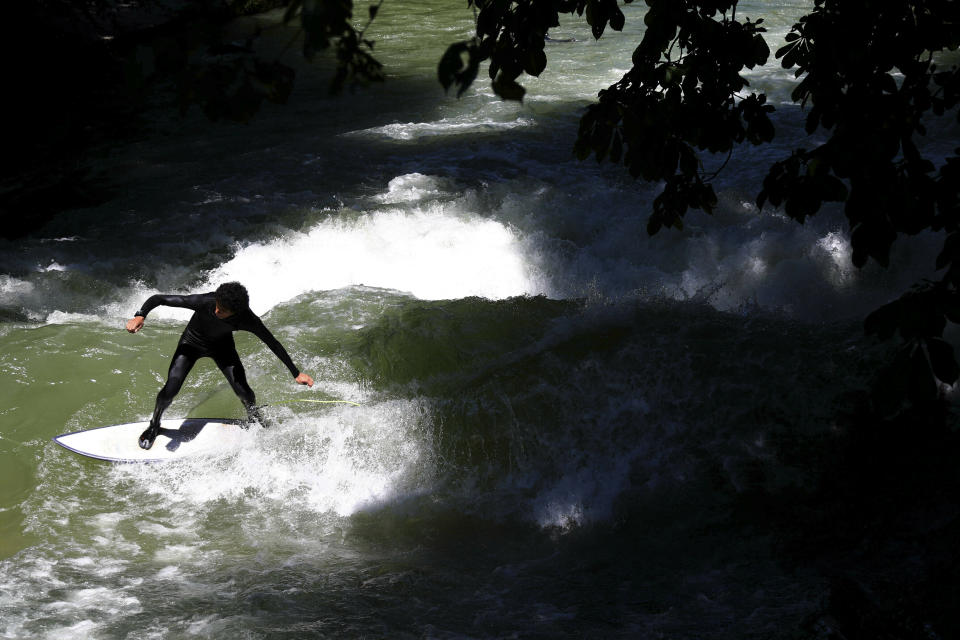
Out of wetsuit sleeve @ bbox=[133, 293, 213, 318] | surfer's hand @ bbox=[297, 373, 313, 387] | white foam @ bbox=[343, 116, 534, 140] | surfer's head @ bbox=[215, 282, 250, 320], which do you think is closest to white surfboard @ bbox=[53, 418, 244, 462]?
surfer's hand @ bbox=[297, 373, 313, 387]

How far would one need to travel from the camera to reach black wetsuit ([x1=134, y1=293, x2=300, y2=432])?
5324mm

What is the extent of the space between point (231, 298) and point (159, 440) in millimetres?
1335

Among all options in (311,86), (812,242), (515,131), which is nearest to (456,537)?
(812,242)

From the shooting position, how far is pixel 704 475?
16.8 feet

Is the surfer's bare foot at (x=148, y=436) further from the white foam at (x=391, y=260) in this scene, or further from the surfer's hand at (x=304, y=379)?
the white foam at (x=391, y=260)

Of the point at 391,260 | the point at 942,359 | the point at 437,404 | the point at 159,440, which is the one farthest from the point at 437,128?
the point at 942,359

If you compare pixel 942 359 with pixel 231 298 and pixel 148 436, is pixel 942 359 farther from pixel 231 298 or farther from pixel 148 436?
pixel 148 436

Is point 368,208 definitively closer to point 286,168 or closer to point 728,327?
point 286,168

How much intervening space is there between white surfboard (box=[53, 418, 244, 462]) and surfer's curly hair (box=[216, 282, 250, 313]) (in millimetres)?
1128

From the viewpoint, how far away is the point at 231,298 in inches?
201

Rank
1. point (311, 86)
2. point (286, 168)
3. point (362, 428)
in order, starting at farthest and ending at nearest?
point (311, 86) < point (286, 168) < point (362, 428)

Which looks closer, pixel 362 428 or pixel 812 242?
pixel 362 428

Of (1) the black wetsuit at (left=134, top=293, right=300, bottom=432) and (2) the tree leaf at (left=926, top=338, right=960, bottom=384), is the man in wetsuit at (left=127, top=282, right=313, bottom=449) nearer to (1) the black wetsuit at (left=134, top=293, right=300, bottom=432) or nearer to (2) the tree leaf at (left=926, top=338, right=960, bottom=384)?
(1) the black wetsuit at (left=134, top=293, right=300, bottom=432)

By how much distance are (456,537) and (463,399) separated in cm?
121
